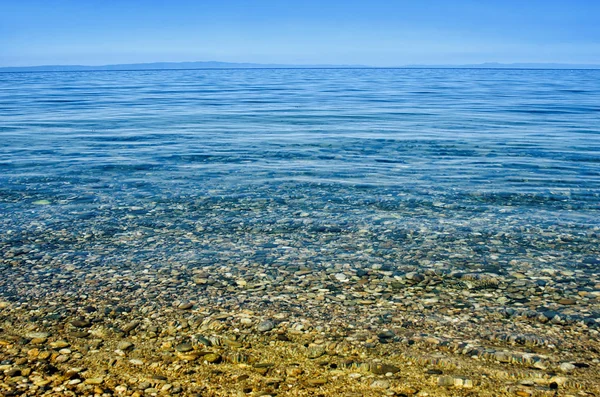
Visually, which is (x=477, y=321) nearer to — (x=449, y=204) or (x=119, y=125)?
(x=449, y=204)

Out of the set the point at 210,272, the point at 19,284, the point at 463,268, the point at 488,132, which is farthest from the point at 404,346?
the point at 488,132

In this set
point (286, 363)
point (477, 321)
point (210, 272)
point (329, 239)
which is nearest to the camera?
point (286, 363)

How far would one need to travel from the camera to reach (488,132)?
23781mm

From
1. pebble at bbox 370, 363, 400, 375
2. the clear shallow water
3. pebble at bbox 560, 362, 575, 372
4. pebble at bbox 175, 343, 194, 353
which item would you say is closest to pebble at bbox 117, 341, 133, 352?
pebble at bbox 175, 343, 194, 353

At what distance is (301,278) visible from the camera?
8.25 meters

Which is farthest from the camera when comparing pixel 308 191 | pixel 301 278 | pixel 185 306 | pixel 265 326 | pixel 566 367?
pixel 308 191

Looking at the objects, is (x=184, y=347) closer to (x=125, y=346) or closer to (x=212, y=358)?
A: (x=212, y=358)

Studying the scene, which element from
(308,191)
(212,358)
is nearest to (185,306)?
(212,358)

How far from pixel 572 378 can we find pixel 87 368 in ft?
15.5

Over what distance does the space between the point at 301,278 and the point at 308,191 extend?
210 inches

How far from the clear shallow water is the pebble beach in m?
0.07

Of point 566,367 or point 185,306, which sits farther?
point 185,306

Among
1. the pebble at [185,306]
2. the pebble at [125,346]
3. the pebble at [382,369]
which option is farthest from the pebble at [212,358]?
the pebble at [382,369]

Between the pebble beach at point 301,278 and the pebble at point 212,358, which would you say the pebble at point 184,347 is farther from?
the pebble at point 212,358
